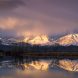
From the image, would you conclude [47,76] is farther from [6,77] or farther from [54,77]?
[6,77]

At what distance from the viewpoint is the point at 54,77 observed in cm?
3856

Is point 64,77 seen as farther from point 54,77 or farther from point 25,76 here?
point 25,76

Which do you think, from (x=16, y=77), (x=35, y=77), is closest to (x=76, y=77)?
(x=35, y=77)

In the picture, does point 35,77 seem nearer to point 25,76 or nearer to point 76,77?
point 25,76

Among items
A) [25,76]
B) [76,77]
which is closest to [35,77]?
[25,76]

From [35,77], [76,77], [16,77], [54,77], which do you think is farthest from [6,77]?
[76,77]

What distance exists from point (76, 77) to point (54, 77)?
277cm

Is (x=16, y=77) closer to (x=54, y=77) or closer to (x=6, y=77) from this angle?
(x=6, y=77)

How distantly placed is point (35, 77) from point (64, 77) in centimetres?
365

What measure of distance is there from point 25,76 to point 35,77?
4.89 ft

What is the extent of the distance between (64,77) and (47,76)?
2.32 m

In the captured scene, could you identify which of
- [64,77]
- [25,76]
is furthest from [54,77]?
[25,76]

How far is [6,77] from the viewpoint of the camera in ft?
124

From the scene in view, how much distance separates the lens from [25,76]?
129 ft
